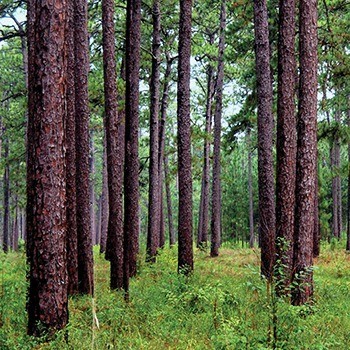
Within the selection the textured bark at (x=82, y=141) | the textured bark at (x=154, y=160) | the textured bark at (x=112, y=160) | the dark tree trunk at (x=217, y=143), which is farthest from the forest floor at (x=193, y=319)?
the dark tree trunk at (x=217, y=143)

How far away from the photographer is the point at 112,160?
1105 cm

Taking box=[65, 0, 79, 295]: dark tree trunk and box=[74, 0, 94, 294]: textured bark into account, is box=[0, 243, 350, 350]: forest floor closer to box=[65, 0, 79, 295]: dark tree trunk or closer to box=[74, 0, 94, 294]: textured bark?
box=[74, 0, 94, 294]: textured bark

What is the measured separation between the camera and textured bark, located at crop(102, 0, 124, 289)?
10.4 m

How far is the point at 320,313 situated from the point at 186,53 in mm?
6894

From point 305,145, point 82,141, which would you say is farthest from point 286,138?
point 82,141

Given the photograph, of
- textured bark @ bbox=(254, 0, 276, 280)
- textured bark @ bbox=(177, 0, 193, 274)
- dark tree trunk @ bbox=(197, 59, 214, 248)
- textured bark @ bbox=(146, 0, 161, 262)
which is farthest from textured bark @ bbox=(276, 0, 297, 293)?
dark tree trunk @ bbox=(197, 59, 214, 248)

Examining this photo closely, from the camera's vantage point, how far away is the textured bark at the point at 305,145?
834cm

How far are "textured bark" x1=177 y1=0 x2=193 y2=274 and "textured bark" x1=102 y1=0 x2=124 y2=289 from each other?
1.57 meters

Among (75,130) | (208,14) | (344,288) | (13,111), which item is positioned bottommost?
(344,288)

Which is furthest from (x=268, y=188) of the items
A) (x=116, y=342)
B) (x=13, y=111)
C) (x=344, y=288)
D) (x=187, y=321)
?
(x=13, y=111)

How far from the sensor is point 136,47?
11945 millimetres

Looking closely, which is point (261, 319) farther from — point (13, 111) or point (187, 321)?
point (13, 111)

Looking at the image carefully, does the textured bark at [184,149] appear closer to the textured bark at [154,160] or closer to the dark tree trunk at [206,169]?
the textured bark at [154,160]

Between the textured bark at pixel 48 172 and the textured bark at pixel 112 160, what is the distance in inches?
173
